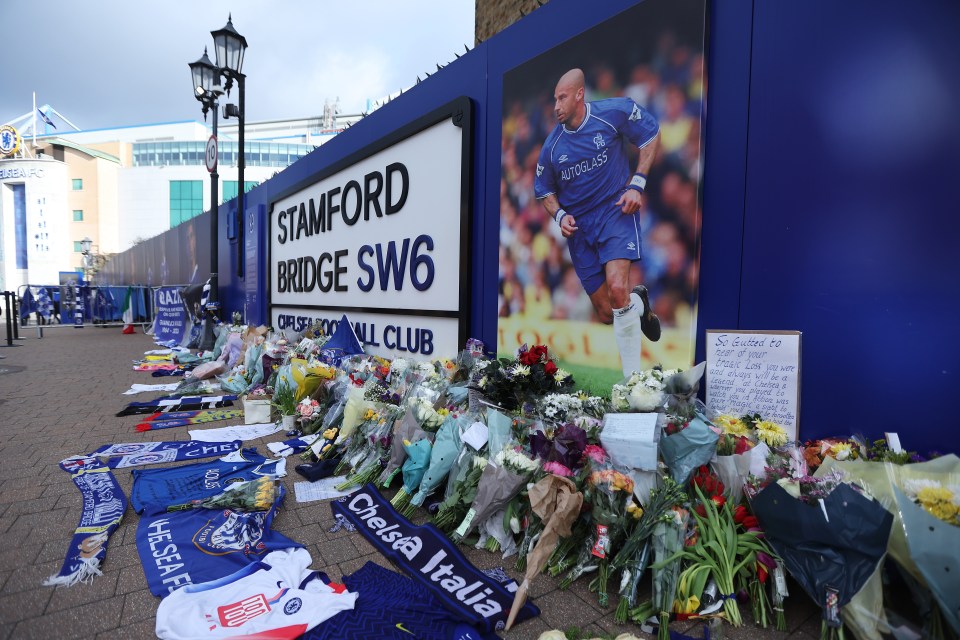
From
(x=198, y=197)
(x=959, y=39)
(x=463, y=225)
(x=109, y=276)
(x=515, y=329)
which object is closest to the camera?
(x=959, y=39)

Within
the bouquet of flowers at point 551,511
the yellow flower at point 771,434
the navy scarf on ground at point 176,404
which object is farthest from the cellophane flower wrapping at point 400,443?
the navy scarf on ground at point 176,404

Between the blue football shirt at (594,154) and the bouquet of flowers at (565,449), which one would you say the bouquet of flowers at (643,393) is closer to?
the bouquet of flowers at (565,449)

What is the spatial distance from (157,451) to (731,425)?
4.48 meters

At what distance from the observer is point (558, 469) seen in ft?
8.10

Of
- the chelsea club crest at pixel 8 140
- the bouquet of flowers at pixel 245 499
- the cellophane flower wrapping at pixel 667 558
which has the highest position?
the chelsea club crest at pixel 8 140

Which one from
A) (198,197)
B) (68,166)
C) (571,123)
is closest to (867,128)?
(571,123)

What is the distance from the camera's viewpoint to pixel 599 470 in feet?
7.72

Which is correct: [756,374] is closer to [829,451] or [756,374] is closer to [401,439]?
[829,451]

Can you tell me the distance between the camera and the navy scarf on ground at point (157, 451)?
3.96 metres

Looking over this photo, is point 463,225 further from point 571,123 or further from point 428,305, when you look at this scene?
point 571,123

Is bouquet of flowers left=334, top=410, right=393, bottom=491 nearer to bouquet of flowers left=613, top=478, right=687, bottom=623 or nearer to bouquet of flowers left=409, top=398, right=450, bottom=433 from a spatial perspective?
bouquet of flowers left=409, top=398, right=450, bottom=433

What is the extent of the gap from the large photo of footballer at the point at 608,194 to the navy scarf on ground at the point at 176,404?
4.16 meters

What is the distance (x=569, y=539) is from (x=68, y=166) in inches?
1992

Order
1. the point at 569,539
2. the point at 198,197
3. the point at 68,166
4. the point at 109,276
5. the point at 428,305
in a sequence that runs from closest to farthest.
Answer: the point at 569,539, the point at 428,305, the point at 109,276, the point at 68,166, the point at 198,197
